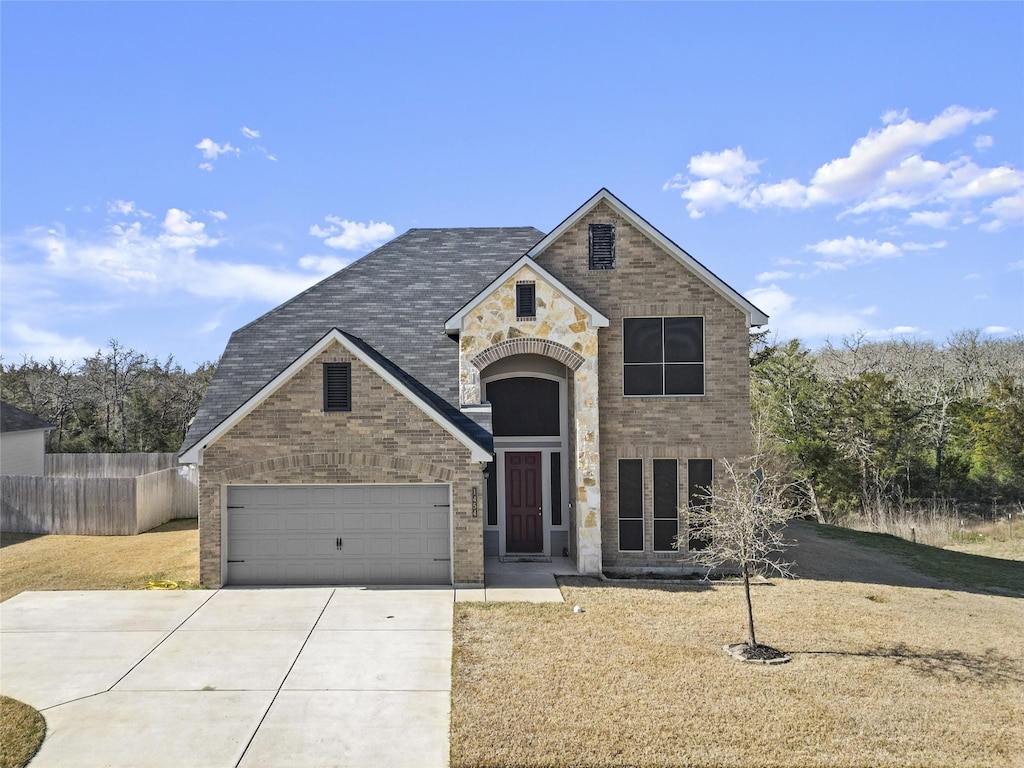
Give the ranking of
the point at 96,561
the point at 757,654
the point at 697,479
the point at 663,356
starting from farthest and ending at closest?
1. the point at 96,561
2. the point at 663,356
3. the point at 697,479
4. the point at 757,654

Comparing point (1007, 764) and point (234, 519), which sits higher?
point (234, 519)

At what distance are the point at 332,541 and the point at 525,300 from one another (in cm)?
699

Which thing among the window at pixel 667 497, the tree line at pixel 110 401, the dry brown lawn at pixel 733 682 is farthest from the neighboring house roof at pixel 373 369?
the tree line at pixel 110 401

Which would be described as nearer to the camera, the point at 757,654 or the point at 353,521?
the point at 757,654

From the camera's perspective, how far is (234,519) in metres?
13.7

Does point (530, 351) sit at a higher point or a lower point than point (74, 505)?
higher

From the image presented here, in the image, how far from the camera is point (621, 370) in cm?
1538

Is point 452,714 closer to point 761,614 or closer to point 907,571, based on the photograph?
point 761,614

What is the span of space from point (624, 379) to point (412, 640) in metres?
7.96

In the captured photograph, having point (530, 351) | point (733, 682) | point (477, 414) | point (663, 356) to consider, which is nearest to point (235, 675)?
point (733, 682)

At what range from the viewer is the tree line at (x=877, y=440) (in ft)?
87.7

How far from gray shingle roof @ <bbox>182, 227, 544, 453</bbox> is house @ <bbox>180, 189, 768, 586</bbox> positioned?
57mm

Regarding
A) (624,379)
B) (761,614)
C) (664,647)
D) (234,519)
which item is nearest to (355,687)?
(664,647)

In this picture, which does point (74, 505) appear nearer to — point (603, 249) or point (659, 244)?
point (603, 249)
